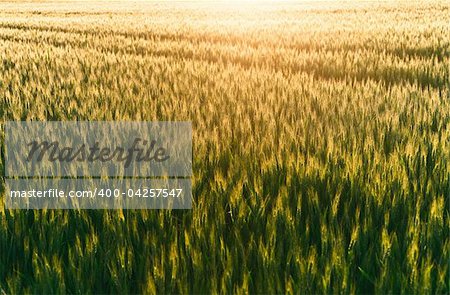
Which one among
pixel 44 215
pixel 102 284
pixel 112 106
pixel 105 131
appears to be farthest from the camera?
pixel 112 106

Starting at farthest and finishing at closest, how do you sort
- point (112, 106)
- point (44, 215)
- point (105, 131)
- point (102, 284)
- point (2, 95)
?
point (2, 95) < point (112, 106) < point (105, 131) < point (44, 215) < point (102, 284)

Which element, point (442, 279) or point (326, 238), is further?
point (326, 238)

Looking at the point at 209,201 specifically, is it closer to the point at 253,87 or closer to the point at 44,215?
the point at 44,215

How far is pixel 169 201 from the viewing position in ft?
5.83

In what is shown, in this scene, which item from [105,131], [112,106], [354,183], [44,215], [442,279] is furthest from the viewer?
[112,106]

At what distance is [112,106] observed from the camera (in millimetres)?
3467

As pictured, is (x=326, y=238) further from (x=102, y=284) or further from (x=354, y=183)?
(x=102, y=284)

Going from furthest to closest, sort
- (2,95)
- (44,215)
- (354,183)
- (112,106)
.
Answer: (2,95) < (112,106) < (354,183) < (44,215)

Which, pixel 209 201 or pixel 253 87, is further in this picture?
pixel 253 87

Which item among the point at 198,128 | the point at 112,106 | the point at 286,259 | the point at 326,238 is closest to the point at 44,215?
the point at 286,259

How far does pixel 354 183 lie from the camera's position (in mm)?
1973

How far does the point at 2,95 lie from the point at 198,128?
2275mm

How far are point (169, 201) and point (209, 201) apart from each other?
15 cm

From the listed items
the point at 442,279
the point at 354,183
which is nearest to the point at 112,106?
the point at 354,183
